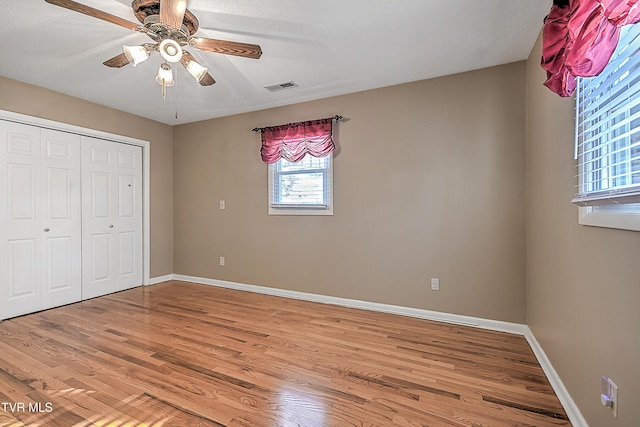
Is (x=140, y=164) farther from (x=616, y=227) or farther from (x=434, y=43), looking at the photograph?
(x=616, y=227)

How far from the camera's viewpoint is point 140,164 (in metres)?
4.30

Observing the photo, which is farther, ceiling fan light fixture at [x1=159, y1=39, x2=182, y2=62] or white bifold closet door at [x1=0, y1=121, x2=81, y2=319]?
white bifold closet door at [x1=0, y1=121, x2=81, y2=319]

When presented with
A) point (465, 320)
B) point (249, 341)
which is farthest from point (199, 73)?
point (465, 320)

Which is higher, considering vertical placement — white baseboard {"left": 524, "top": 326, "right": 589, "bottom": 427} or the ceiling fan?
the ceiling fan

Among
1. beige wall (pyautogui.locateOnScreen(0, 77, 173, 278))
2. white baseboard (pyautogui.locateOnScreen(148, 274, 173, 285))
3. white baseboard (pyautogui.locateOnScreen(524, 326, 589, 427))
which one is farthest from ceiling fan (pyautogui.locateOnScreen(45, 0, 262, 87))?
white baseboard (pyautogui.locateOnScreen(148, 274, 173, 285))

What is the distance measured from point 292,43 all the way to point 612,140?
212 centimetres

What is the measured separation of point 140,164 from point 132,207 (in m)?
0.63

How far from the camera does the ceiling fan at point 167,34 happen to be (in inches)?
65.7

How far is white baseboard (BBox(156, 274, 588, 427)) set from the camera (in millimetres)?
1663

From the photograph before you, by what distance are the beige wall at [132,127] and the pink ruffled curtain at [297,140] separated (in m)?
1.81

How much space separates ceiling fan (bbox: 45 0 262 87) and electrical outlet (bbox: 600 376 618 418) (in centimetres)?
253

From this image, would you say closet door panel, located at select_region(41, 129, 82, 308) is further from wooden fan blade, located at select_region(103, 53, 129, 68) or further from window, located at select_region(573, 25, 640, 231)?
window, located at select_region(573, 25, 640, 231)

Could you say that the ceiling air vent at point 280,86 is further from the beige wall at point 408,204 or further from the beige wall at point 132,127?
the beige wall at point 132,127

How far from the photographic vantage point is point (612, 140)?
124 centimetres
